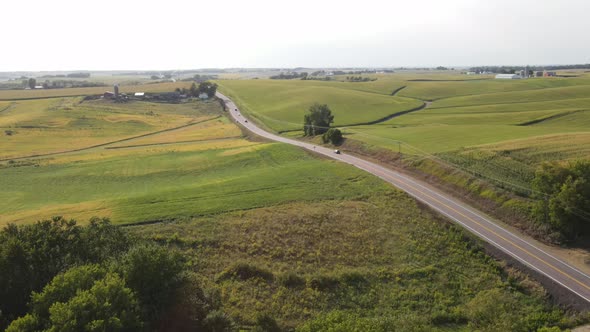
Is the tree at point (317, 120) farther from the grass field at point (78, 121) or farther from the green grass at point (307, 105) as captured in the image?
the grass field at point (78, 121)

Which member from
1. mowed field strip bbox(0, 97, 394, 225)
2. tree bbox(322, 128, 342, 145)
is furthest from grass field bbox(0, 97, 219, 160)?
tree bbox(322, 128, 342, 145)

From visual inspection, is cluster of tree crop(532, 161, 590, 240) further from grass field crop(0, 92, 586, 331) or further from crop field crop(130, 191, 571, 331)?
crop field crop(130, 191, 571, 331)

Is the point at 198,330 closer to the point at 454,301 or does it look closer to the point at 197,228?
the point at 197,228

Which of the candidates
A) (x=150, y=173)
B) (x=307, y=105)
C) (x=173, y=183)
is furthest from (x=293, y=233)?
(x=307, y=105)

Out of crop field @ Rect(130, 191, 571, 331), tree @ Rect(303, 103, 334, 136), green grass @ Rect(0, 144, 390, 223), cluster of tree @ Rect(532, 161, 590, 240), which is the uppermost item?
tree @ Rect(303, 103, 334, 136)

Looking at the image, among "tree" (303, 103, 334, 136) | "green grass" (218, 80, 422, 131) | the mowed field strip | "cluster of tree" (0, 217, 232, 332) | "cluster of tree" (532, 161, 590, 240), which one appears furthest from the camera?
"green grass" (218, 80, 422, 131)
